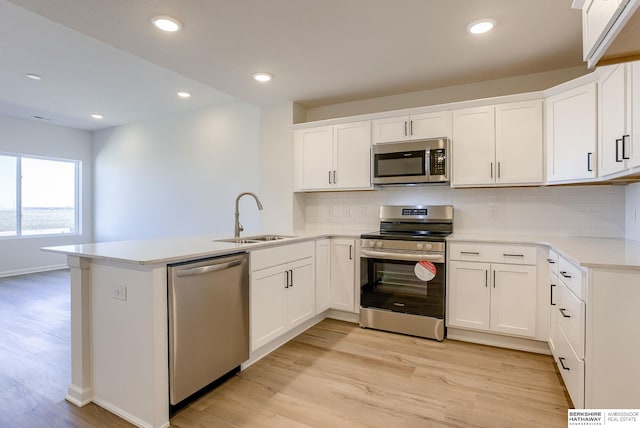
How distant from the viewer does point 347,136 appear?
3.65 meters

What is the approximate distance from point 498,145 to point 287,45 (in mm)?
2034

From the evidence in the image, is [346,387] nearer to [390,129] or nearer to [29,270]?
[390,129]

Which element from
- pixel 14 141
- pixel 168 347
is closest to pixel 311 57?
pixel 168 347

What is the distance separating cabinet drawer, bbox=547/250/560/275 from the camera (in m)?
2.37

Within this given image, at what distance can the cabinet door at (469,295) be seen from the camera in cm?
288

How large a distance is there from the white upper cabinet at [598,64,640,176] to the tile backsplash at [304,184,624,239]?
0.65 metres

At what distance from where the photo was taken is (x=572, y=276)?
193 centimetres

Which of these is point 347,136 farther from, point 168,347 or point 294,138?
point 168,347

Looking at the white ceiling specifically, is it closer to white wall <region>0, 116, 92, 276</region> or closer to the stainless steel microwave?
the stainless steel microwave

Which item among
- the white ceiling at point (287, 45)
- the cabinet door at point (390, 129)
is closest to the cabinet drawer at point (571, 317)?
the white ceiling at point (287, 45)

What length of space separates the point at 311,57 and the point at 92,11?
5.00 feet

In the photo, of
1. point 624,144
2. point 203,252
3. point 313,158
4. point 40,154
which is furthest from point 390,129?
point 40,154

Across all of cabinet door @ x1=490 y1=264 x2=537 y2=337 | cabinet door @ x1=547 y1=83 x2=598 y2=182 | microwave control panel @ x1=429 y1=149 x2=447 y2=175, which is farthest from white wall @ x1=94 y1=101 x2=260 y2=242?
cabinet door @ x1=547 y1=83 x2=598 y2=182

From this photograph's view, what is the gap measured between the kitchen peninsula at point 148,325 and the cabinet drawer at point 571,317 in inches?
2.3
